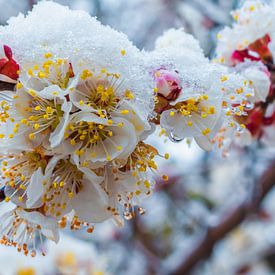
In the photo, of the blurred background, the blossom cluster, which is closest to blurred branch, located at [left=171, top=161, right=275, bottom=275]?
the blurred background

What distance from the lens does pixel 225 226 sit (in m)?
2.26

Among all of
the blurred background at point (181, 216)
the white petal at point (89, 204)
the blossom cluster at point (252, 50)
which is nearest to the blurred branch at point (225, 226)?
the blurred background at point (181, 216)

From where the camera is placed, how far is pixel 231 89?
1.01 metres

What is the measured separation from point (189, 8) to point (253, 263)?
2391mm

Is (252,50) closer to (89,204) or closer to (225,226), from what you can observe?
→ (89,204)

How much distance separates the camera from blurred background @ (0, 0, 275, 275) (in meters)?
2.22

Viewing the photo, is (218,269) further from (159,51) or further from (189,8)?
(159,51)

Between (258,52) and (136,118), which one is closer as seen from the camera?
(136,118)

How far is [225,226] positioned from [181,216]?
1092 millimetres

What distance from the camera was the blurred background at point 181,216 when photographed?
222 centimetres

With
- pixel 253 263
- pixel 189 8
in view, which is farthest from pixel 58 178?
pixel 253 263

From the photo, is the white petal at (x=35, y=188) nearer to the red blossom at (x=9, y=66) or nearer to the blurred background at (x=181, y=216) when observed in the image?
the red blossom at (x=9, y=66)

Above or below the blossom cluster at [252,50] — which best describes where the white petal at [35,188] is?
below

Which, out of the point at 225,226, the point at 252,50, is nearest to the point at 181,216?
the point at 225,226
